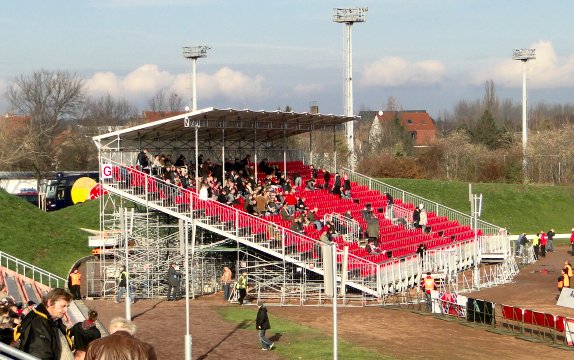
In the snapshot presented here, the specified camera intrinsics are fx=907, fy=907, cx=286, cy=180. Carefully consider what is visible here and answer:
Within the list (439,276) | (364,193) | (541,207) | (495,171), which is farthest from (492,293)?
(495,171)

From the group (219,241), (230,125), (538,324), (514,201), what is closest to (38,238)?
(230,125)

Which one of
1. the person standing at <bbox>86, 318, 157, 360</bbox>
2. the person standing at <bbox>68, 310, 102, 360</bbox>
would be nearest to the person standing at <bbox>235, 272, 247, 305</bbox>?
the person standing at <bbox>68, 310, 102, 360</bbox>

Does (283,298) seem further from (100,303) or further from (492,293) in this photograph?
(492,293)

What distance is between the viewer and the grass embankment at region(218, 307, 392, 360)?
81.5 feet

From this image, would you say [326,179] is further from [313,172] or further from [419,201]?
[419,201]

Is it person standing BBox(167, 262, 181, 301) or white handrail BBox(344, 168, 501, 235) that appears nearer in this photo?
person standing BBox(167, 262, 181, 301)

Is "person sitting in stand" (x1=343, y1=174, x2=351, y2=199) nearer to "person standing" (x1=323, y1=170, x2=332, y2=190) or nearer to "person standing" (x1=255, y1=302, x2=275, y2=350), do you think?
"person standing" (x1=323, y1=170, x2=332, y2=190)

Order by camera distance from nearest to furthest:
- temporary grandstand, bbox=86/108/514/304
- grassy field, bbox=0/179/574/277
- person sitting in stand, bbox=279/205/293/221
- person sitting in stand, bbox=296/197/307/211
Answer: temporary grandstand, bbox=86/108/514/304
person sitting in stand, bbox=279/205/293/221
person sitting in stand, bbox=296/197/307/211
grassy field, bbox=0/179/574/277

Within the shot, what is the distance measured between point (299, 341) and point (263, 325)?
1.97m

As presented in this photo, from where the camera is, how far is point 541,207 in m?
69.4

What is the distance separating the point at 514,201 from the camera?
229 ft

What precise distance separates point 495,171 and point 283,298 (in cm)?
5159

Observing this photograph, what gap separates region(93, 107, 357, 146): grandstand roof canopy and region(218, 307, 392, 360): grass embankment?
8.68 m

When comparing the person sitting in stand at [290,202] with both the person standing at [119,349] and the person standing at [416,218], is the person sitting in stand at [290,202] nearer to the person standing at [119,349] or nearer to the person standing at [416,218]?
the person standing at [416,218]
